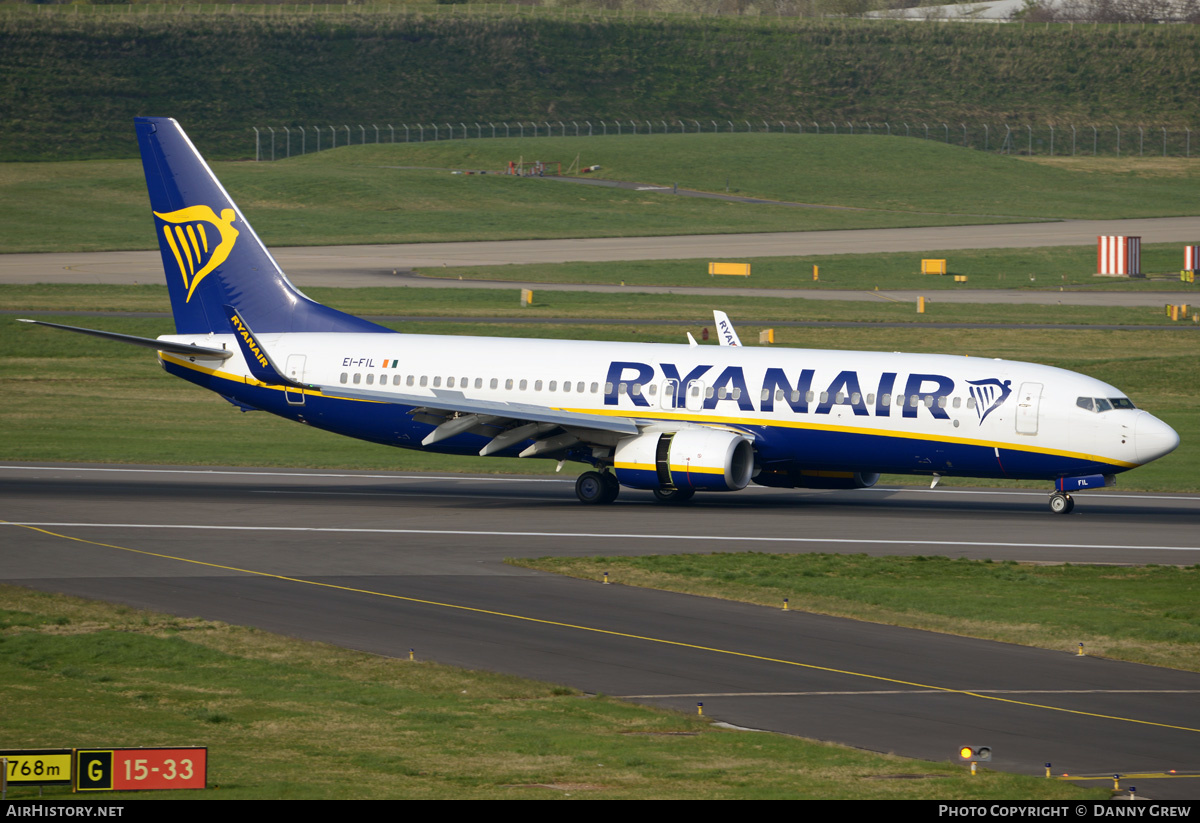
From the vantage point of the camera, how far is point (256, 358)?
147 ft

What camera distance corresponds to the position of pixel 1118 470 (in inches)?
1544

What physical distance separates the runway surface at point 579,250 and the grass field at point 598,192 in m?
5.29

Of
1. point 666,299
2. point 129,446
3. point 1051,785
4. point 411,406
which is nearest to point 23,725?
point 1051,785

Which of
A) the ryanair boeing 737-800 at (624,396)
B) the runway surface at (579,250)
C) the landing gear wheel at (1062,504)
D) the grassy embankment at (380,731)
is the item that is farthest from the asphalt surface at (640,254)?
the grassy embankment at (380,731)

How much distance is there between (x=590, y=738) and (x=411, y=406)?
24.6 metres

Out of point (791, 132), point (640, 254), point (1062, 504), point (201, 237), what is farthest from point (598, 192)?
point (1062, 504)

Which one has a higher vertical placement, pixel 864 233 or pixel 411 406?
pixel 864 233

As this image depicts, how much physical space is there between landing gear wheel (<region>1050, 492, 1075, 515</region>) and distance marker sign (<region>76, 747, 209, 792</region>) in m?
31.2

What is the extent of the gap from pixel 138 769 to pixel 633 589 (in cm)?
1786

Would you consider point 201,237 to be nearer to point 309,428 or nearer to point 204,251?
point 204,251

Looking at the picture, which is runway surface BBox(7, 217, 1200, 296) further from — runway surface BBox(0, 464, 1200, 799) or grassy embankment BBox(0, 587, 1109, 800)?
grassy embankment BBox(0, 587, 1109, 800)

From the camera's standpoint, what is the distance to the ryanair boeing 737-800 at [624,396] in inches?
1558

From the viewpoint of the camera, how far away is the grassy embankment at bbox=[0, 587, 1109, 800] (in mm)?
16922

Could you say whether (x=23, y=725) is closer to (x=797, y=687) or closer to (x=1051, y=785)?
(x=797, y=687)
